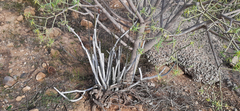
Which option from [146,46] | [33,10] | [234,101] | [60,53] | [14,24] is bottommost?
[234,101]

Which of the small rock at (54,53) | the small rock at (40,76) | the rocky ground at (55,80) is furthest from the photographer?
the small rock at (54,53)

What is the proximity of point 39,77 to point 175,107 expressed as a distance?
4.97 feet

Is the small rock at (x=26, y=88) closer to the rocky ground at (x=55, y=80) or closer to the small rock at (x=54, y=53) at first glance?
the rocky ground at (x=55, y=80)

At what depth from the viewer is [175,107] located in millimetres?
1627

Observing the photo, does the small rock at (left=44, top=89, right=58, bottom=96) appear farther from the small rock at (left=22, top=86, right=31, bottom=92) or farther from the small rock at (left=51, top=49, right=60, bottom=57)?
the small rock at (left=51, top=49, right=60, bottom=57)

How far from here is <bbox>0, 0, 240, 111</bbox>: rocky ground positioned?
1.49 m

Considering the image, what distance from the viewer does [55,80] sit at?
5.56ft

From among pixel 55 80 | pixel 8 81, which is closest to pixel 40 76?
pixel 55 80

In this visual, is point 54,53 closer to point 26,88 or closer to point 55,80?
point 55,80

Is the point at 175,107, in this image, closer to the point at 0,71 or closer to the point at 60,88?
the point at 60,88

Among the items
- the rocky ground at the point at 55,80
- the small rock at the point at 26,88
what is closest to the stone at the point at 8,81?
the rocky ground at the point at 55,80

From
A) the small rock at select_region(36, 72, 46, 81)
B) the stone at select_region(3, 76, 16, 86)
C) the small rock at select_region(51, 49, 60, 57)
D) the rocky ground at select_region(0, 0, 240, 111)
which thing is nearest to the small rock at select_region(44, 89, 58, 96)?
the rocky ground at select_region(0, 0, 240, 111)

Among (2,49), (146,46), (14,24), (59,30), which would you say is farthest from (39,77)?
(146,46)

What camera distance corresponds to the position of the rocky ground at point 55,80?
1494 mm
